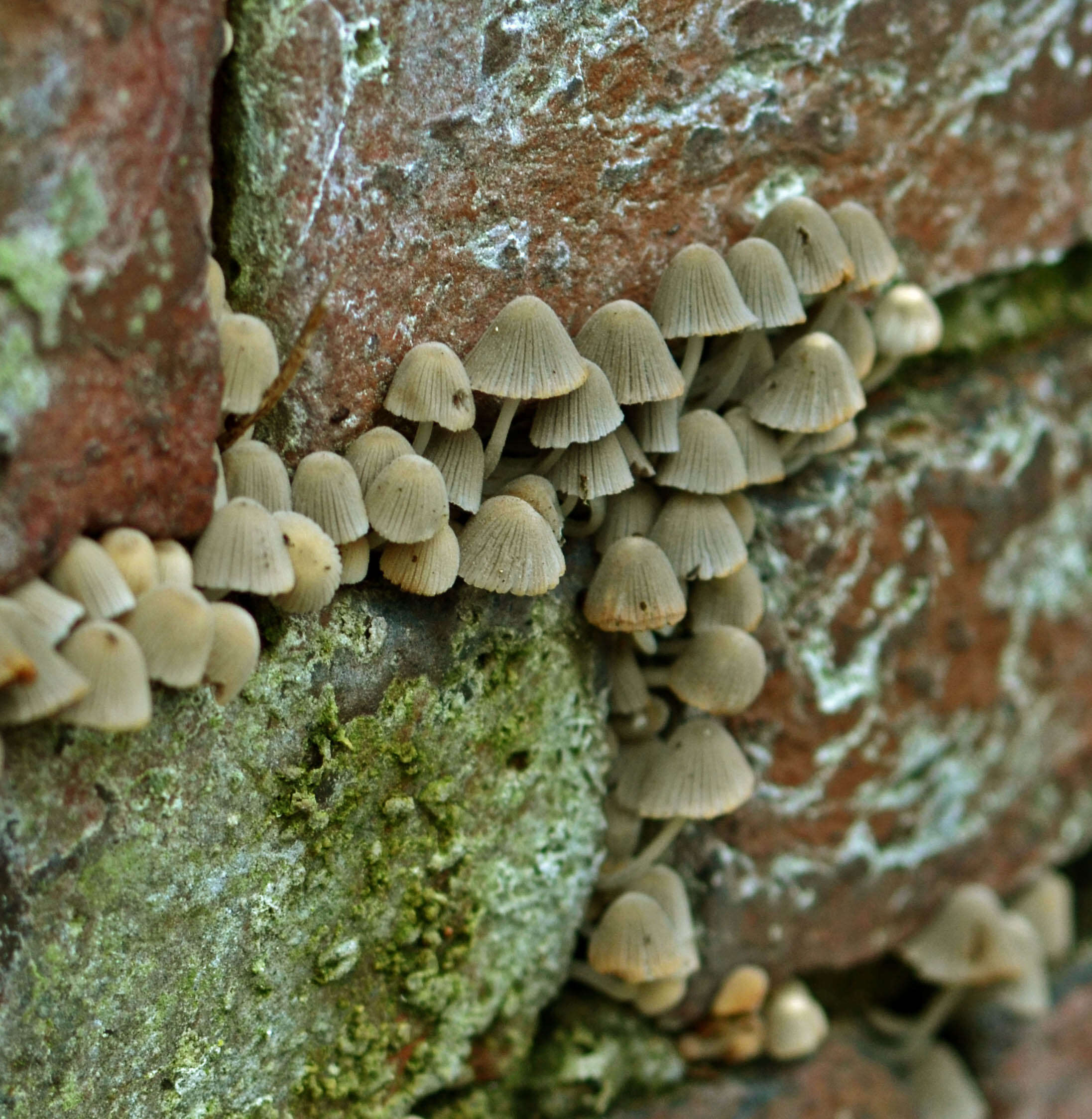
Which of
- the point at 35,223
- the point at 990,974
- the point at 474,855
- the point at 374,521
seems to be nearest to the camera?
the point at 35,223

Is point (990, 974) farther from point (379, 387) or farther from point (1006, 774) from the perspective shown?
point (379, 387)

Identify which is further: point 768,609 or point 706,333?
point 768,609

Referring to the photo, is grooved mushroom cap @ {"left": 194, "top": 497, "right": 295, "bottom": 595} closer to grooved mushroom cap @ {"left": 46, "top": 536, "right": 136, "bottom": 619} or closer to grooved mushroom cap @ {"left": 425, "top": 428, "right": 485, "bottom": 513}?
grooved mushroom cap @ {"left": 46, "top": 536, "right": 136, "bottom": 619}

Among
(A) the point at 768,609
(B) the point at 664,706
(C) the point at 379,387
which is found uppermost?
(C) the point at 379,387

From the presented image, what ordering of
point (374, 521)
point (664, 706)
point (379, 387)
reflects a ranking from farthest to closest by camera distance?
point (664, 706) → point (379, 387) → point (374, 521)

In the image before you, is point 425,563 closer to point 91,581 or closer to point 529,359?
point 529,359

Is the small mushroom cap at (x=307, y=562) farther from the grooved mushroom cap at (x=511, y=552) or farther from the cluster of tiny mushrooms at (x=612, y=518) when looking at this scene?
the grooved mushroom cap at (x=511, y=552)

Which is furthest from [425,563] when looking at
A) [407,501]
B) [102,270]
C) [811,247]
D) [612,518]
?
[811,247]

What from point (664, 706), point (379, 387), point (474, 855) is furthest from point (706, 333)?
point (474, 855)
